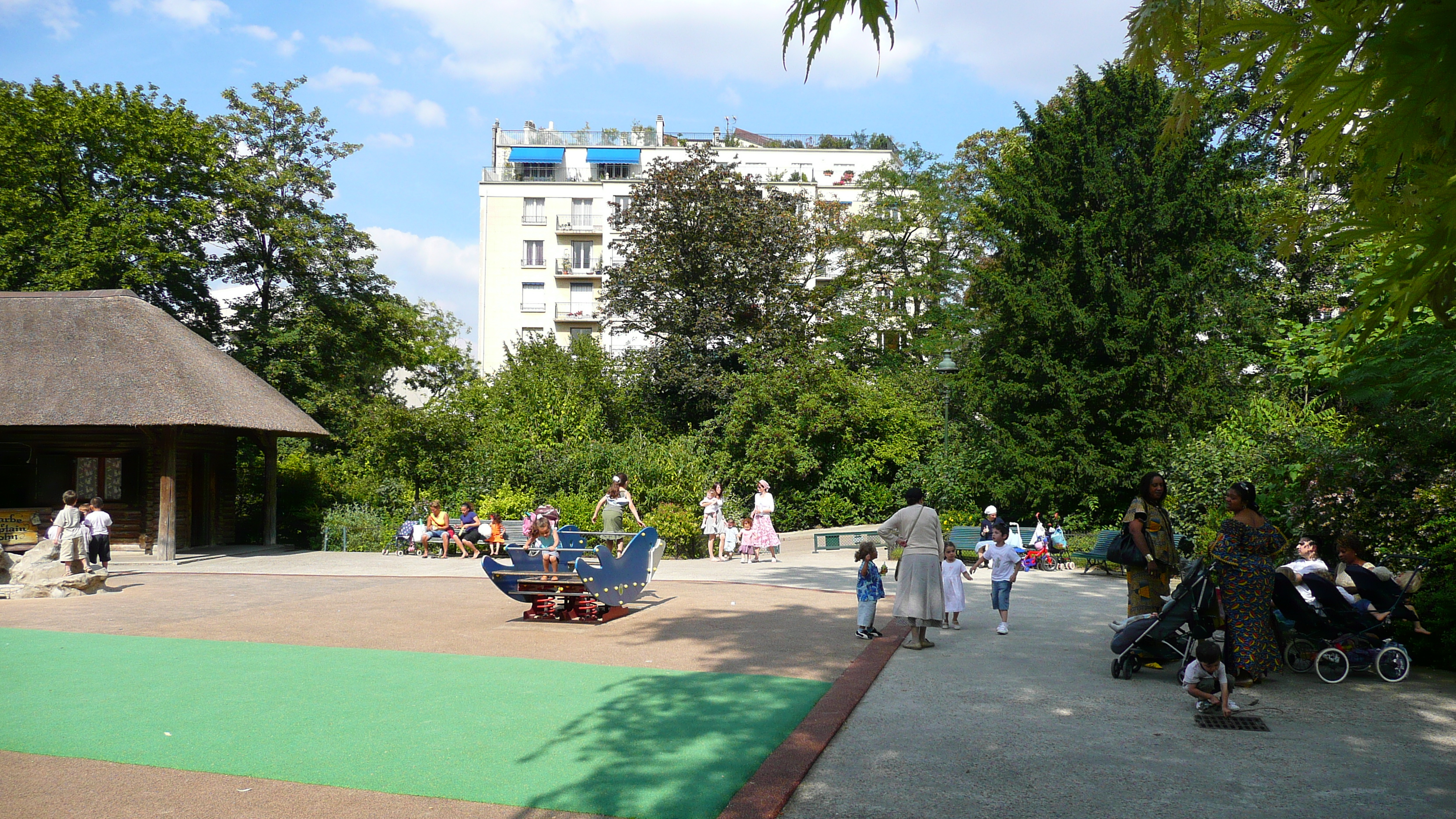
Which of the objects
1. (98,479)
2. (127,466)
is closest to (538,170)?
(127,466)

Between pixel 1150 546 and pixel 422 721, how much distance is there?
6.51m

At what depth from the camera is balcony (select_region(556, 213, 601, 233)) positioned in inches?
2165

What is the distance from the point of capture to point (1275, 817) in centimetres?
498

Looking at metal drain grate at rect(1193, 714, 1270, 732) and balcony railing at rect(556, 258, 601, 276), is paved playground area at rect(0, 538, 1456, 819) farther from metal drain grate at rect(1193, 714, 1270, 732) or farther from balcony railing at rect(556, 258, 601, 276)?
balcony railing at rect(556, 258, 601, 276)

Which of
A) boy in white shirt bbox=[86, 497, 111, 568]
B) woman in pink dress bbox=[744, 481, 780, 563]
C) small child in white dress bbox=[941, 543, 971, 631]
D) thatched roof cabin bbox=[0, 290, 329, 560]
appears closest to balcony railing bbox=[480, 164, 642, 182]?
thatched roof cabin bbox=[0, 290, 329, 560]

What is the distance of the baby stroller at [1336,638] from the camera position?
8.32 m

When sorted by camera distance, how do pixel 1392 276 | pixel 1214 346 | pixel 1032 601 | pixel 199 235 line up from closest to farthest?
1. pixel 1392 276
2. pixel 1032 601
3. pixel 1214 346
4. pixel 199 235

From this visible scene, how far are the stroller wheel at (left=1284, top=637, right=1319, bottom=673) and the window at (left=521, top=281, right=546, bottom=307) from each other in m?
49.9

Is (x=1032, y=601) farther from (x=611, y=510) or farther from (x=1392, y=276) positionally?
(x=1392, y=276)

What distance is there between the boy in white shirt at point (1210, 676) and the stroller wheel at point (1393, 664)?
1.77 metres

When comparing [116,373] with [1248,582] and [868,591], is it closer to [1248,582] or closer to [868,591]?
[868,591]

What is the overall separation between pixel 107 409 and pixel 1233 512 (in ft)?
68.4

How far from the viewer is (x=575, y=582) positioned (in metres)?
11.8

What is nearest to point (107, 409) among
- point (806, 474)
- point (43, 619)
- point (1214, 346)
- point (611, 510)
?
point (43, 619)
